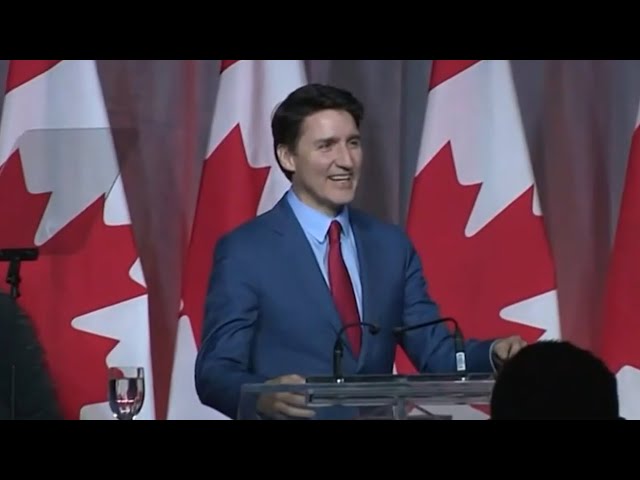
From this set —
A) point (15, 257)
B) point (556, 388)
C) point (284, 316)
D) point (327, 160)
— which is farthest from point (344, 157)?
point (556, 388)

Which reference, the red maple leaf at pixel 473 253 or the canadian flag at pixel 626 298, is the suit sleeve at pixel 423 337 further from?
the canadian flag at pixel 626 298

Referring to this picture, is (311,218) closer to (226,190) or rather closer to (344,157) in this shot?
(344,157)

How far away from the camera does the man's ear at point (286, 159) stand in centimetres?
346

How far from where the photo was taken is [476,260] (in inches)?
162

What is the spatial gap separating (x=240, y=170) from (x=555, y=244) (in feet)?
3.19

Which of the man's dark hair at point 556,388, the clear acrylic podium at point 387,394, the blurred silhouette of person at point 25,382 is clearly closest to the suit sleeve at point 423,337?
the clear acrylic podium at point 387,394

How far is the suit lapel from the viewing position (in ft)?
10.8

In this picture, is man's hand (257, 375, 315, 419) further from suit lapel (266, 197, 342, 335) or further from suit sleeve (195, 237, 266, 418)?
suit lapel (266, 197, 342, 335)

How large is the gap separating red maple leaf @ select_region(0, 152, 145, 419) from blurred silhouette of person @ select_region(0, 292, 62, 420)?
146 cm

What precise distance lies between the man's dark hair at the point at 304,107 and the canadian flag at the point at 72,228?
86 centimetres

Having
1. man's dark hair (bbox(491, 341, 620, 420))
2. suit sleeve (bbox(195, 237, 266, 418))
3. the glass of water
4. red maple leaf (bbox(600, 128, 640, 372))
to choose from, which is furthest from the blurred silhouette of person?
red maple leaf (bbox(600, 128, 640, 372))
